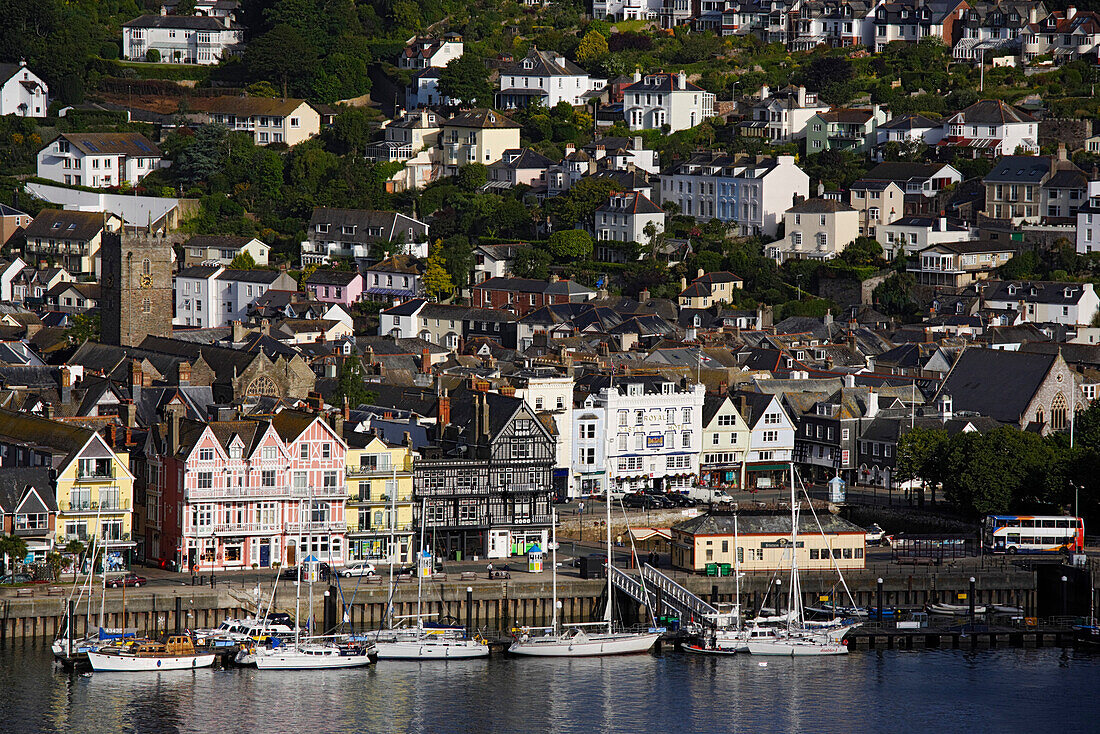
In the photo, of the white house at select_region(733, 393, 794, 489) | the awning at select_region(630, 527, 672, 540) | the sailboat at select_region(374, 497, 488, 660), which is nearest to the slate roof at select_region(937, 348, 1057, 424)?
the white house at select_region(733, 393, 794, 489)

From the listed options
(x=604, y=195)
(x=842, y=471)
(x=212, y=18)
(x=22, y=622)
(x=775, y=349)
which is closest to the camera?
(x=22, y=622)

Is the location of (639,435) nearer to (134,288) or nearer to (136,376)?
(136,376)

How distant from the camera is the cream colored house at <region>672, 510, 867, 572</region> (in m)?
82.8

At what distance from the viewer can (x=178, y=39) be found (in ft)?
575

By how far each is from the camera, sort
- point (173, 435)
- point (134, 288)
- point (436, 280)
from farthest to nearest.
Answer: point (436, 280), point (134, 288), point (173, 435)

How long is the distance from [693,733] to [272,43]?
350 feet

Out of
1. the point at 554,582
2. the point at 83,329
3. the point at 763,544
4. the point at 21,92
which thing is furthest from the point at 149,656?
the point at 21,92

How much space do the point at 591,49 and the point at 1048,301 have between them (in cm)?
5391

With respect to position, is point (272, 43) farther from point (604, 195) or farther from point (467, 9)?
point (604, 195)

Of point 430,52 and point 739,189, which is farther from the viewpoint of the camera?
point 430,52

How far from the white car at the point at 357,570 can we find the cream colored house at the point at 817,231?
65441 millimetres

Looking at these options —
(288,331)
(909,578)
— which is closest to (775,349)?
(288,331)

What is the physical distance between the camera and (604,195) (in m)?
145

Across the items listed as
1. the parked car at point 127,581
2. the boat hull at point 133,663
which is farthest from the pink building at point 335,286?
the boat hull at point 133,663
